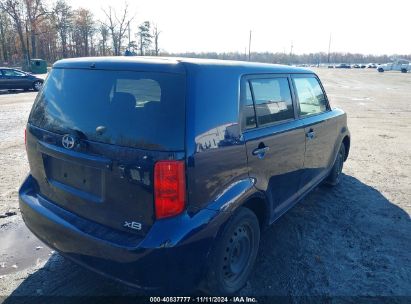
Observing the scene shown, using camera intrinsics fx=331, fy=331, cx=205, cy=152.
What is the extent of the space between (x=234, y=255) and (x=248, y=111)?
1.22m

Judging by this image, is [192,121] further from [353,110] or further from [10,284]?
[353,110]

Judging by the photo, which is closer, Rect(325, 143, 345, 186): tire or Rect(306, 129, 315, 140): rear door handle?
Rect(306, 129, 315, 140): rear door handle

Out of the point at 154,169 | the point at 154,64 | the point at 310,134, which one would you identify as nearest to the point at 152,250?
the point at 154,169

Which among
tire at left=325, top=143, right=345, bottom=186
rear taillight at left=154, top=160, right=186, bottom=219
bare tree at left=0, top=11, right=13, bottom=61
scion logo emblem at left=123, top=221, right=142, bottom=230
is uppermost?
bare tree at left=0, top=11, right=13, bottom=61

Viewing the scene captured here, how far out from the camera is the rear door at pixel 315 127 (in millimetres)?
3789

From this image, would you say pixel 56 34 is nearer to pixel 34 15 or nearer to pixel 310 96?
pixel 34 15

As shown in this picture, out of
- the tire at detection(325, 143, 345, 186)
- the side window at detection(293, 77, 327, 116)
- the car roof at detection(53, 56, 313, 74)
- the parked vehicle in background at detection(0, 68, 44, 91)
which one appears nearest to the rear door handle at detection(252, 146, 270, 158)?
the car roof at detection(53, 56, 313, 74)

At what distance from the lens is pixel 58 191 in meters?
2.62

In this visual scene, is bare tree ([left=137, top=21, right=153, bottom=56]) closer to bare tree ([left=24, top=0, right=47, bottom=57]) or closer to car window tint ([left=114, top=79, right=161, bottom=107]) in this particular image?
bare tree ([left=24, top=0, right=47, bottom=57])

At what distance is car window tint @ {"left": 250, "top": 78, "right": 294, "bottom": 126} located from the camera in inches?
114

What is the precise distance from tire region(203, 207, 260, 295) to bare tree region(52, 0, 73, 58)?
6742 centimetres

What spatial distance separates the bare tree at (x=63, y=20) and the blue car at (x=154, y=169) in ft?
219

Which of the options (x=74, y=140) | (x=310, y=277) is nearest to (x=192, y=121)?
(x=74, y=140)

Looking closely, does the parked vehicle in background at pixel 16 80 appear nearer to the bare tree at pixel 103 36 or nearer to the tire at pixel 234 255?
the tire at pixel 234 255
